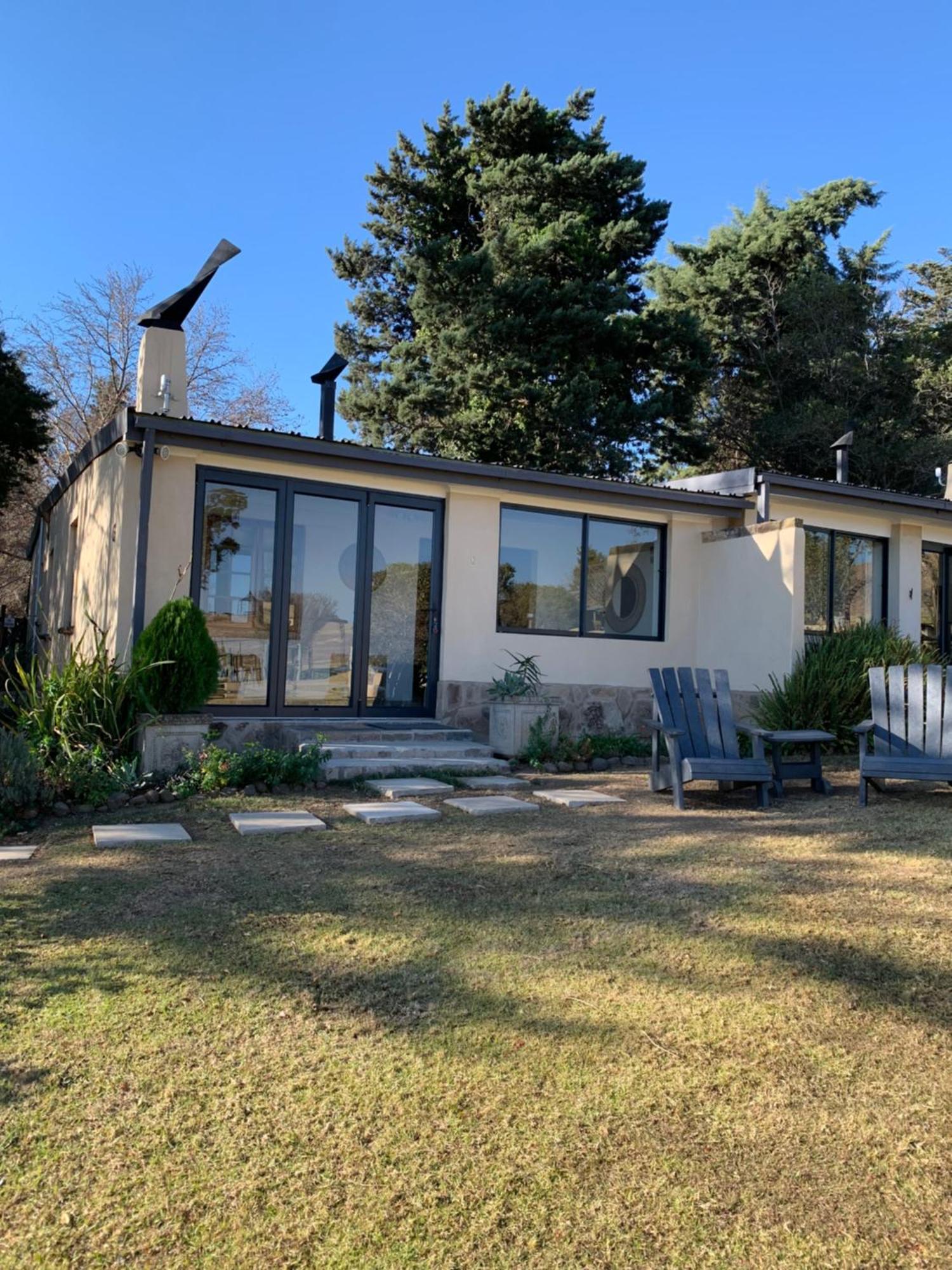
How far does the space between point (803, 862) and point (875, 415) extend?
21.4m

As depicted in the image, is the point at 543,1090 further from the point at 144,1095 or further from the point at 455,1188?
the point at 144,1095

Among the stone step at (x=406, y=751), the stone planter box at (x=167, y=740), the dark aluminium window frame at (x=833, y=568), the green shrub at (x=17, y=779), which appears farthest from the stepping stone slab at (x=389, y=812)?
the dark aluminium window frame at (x=833, y=568)

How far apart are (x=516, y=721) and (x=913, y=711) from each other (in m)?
3.24

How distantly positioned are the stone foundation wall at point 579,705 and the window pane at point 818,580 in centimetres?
165

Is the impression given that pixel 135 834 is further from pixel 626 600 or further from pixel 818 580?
pixel 818 580

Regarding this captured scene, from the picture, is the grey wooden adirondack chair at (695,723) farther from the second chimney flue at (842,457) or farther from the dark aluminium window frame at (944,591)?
the dark aluminium window frame at (944,591)

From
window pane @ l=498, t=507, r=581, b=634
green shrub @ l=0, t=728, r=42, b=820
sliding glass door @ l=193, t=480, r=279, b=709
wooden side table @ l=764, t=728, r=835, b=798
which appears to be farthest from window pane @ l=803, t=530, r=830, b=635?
green shrub @ l=0, t=728, r=42, b=820

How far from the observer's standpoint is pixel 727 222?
2667 cm

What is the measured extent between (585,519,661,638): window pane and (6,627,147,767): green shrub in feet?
16.7

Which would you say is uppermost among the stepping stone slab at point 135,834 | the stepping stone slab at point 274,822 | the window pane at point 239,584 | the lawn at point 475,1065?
the window pane at point 239,584

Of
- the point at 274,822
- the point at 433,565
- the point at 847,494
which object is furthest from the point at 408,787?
the point at 847,494

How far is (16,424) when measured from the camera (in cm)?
1510

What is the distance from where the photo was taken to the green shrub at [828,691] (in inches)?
340

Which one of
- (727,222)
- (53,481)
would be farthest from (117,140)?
(727,222)
